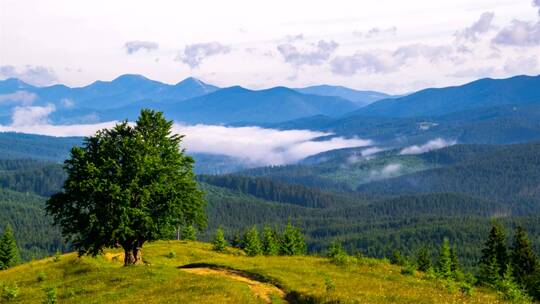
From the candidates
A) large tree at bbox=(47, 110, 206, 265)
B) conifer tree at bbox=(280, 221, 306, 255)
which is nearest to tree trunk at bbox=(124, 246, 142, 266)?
large tree at bbox=(47, 110, 206, 265)

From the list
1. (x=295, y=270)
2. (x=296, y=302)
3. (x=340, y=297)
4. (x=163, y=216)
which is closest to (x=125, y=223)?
(x=163, y=216)

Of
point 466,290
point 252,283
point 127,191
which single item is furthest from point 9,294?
point 466,290

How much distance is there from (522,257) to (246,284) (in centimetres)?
6754

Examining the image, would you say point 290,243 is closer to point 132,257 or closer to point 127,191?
point 132,257

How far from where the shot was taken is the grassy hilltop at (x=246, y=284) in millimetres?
38531

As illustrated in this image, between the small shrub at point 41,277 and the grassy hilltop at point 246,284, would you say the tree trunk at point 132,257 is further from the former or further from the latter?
the small shrub at point 41,277

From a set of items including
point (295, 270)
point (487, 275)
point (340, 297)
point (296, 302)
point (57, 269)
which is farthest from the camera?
point (487, 275)

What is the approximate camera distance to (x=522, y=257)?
94750 millimetres

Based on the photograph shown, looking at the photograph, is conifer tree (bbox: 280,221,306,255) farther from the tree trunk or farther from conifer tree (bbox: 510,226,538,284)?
the tree trunk

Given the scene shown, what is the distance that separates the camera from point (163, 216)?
58.1 m

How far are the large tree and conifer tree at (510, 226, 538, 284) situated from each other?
61.0 metres

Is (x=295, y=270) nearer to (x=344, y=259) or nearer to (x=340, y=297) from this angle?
(x=344, y=259)

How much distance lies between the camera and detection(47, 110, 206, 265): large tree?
5509cm

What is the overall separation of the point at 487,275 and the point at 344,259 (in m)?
37.8
